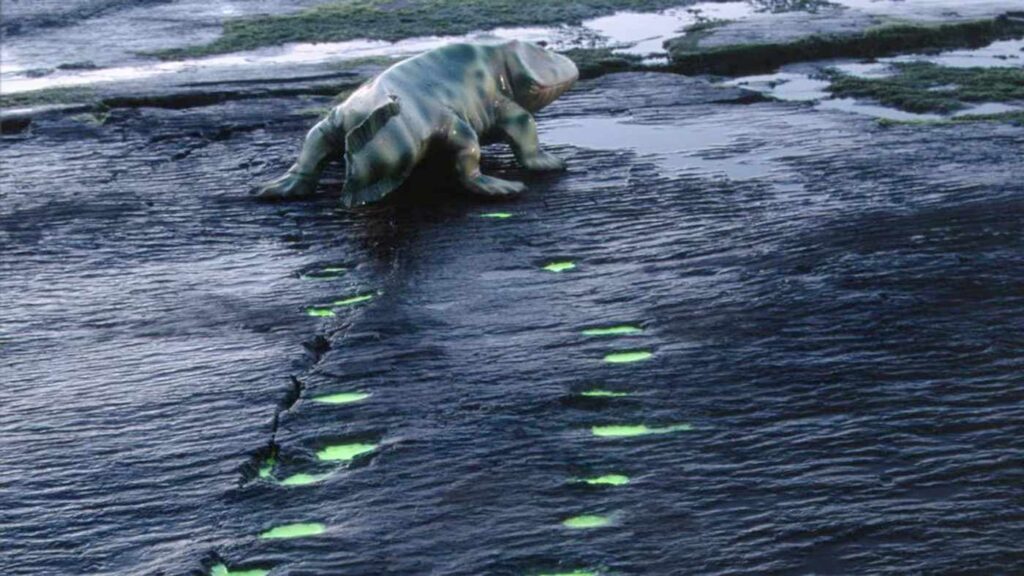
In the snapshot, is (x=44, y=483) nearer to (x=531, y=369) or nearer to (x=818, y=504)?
(x=531, y=369)

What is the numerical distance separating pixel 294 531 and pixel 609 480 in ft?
3.08

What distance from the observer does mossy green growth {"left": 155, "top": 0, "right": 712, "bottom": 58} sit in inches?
618

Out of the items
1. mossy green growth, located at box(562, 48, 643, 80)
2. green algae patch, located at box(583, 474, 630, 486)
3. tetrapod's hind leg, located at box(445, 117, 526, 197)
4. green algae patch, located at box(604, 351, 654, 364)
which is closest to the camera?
green algae patch, located at box(583, 474, 630, 486)

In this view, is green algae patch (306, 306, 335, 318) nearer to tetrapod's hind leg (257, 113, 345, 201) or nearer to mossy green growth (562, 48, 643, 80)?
tetrapod's hind leg (257, 113, 345, 201)

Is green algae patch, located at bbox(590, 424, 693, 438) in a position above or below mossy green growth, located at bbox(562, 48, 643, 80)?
below

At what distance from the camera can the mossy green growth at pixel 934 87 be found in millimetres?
10305

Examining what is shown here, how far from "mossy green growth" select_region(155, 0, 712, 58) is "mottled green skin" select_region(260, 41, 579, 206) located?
20.3 ft

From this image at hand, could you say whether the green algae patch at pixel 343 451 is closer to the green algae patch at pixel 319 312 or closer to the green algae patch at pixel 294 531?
the green algae patch at pixel 294 531

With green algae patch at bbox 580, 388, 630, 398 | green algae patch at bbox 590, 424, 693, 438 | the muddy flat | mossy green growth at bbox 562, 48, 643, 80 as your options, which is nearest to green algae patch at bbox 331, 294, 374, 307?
the muddy flat

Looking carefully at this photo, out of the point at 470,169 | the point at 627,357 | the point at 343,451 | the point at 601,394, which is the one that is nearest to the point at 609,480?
the point at 601,394

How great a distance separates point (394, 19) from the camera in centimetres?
1677

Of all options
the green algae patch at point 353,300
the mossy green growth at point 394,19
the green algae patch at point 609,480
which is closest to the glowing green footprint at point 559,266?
the green algae patch at point 353,300

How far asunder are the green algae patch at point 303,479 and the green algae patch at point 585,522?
83 cm

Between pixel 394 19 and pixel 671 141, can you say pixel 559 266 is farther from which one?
pixel 394 19
